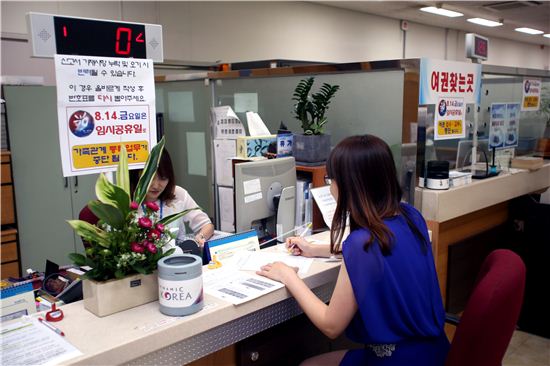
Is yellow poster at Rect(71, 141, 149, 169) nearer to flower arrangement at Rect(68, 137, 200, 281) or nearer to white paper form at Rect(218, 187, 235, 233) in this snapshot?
flower arrangement at Rect(68, 137, 200, 281)

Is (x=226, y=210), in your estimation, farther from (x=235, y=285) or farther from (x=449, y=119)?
(x=235, y=285)

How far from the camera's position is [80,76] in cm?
146

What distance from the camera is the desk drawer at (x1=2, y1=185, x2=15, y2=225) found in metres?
3.48

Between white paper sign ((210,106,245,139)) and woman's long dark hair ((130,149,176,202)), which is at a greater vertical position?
white paper sign ((210,106,245,139))

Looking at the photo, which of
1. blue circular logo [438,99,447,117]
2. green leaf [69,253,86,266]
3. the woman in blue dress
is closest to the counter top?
blue circular logo [438,99,447,117]

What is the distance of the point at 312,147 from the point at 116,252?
54.4 inches

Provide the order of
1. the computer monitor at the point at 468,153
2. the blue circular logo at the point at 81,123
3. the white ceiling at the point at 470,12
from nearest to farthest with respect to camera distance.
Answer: the blue circular logo at the point at 81,123 → the computer monitor at the point at 468,153 → the white ceiling at the point at 470,12

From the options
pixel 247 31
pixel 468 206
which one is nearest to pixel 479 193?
pixel 468 206

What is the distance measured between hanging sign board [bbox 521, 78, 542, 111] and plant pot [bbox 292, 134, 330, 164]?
161 cm

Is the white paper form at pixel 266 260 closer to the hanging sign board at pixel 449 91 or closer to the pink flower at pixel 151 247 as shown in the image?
the pink flower at pixel 151 247

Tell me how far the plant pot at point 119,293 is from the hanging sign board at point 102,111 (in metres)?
0.42

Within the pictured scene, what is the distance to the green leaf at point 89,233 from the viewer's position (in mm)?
1232

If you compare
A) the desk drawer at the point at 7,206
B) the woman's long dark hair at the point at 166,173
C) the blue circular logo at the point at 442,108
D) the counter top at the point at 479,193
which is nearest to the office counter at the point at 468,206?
the counter top at the point at 479,193

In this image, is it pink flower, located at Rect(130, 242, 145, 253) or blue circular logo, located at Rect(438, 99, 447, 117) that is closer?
pink flower, located at Rect(130, 242, 145, 253)
